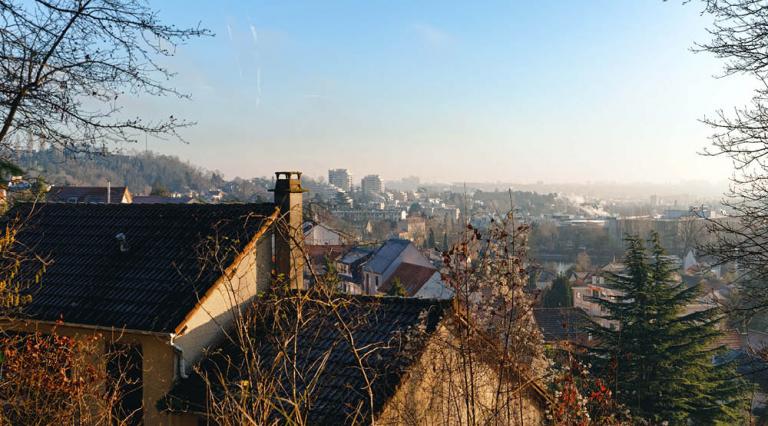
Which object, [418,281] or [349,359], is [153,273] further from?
[418,281]

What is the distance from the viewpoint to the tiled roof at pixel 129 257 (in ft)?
27.1

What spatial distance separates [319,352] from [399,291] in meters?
13.0

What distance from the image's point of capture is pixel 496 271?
4734 millimetres

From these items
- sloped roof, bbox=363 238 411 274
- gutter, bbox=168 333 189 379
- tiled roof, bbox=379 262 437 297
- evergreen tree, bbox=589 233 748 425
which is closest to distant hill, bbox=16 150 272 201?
sloped roof, bbox=363 238 411 274

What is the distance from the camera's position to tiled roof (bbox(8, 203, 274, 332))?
325 inches

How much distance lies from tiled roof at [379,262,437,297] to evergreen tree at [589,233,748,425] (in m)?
15.6

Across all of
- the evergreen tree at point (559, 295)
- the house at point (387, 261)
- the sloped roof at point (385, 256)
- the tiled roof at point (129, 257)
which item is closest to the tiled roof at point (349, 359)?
the tiled roof at point (129, 257)

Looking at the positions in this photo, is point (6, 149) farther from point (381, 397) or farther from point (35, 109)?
point (381, 397)

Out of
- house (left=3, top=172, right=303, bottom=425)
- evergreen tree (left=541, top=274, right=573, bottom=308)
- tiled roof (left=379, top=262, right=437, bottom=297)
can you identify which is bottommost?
evergreen tree (left=541, top=274, right=573, bottom=308)

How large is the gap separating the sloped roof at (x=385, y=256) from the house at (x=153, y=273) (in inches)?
1056

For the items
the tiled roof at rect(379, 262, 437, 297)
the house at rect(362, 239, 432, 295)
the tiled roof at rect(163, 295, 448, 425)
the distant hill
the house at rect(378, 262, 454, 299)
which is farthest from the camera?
the distant hill

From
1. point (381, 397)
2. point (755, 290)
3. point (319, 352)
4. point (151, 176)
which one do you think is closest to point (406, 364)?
point (381, 397)

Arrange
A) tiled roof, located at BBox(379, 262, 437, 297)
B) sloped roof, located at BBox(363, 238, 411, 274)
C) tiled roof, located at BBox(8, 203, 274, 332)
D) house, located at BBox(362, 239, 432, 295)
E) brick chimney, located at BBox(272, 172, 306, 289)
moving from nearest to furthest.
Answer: tiled roof, located at BBox(8, 203, 274, 332) < brick chimney, located at BBox(272, 172, 306, 289) < tiled roof, located at BBox(379, 262, 437, 297) < house, located at BBox(362, 239, 432, 295) < sloped roof, located at BBox(363, 238, 411, 274)

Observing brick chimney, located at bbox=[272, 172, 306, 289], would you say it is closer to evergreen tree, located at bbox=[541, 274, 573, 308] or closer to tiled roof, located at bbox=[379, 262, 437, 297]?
tiled roof, located at bbox=[379, 262, 437, 297]
